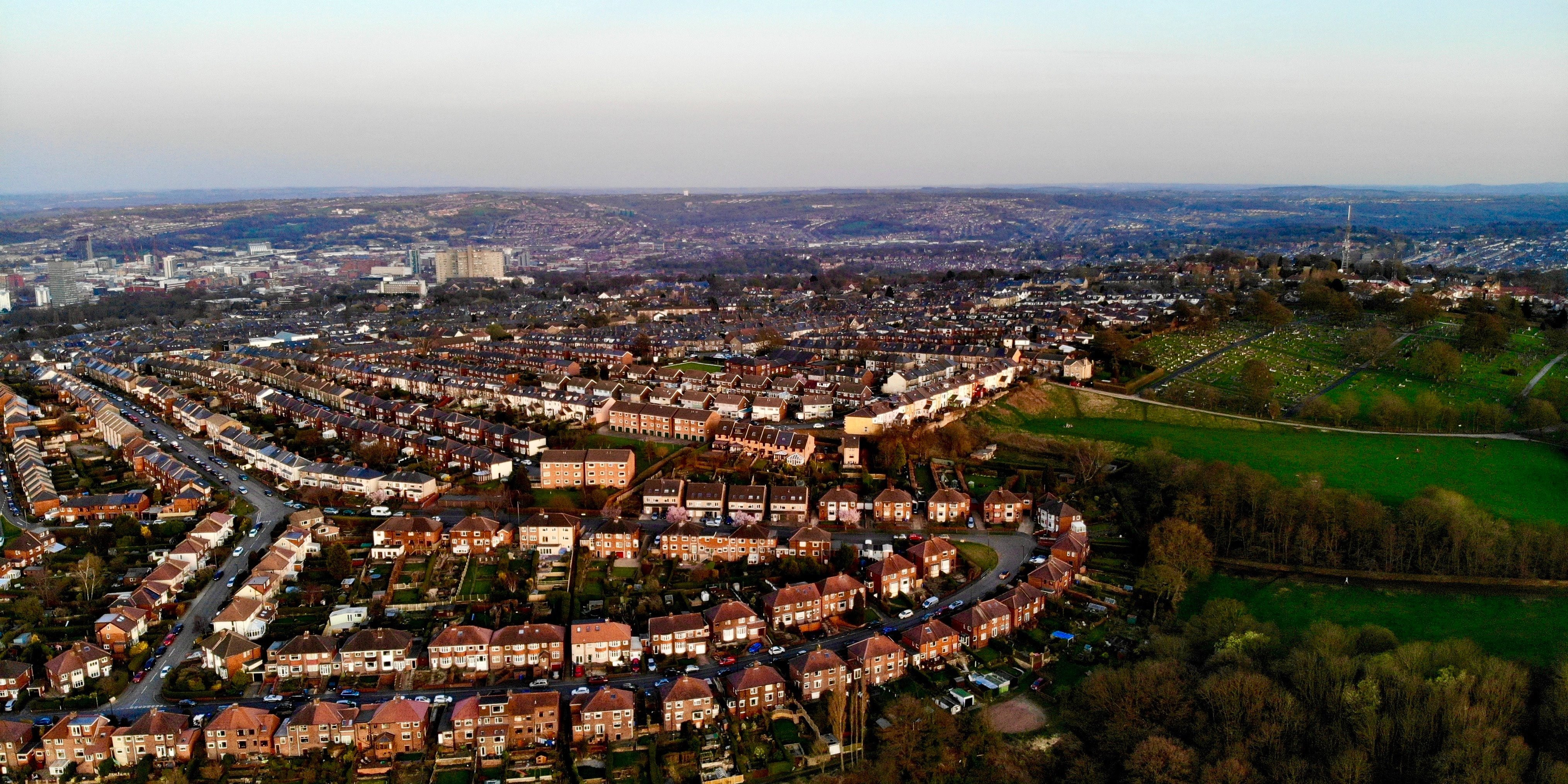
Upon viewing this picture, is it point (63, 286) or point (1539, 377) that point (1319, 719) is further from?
point (63, 286)

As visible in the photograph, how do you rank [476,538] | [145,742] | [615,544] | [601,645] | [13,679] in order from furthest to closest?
1. [476,538]
2. [615,544]
3. [601,645]
4. [13,679]
5. [145,742]

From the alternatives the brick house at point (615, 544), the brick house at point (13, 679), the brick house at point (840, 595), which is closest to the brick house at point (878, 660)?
the brick house at point (840, 595)

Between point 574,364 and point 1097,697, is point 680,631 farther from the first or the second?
point 574,364

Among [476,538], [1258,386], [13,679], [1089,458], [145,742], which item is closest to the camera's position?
[145,742]

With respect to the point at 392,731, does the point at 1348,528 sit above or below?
above

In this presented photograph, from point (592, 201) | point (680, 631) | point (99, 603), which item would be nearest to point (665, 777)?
point (680, 631)

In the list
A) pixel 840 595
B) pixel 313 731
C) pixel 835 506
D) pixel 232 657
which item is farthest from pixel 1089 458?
pixel 232 657
